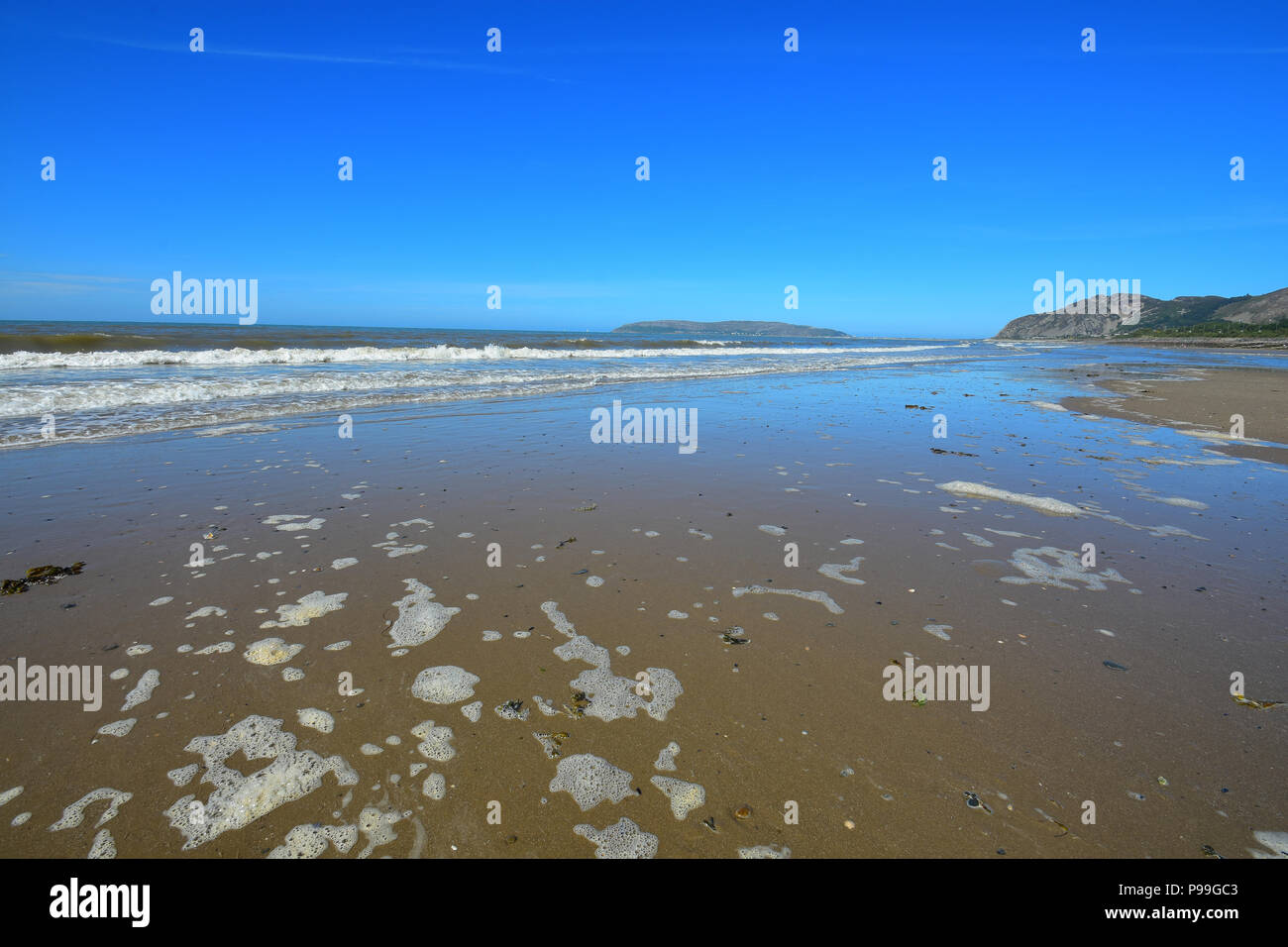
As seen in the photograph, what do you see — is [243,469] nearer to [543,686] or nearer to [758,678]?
[543,686]

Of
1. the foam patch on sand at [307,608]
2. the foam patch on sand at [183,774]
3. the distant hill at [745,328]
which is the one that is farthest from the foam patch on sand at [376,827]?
the distant hill at [745,328]

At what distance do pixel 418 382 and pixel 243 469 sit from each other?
1158 cm

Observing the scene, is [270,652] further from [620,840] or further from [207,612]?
[620,840]

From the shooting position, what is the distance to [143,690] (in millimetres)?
3242

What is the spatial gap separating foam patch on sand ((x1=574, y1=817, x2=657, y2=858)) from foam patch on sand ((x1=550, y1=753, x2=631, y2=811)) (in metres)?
0.12

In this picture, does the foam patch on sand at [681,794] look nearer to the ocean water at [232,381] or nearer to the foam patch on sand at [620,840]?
the foam patch on sand at [620,840]

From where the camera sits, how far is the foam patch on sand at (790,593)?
14.4 feet

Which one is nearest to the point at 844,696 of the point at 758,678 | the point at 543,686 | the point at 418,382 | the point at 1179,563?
the point at 758,678

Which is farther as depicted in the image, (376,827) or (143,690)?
(143,690)

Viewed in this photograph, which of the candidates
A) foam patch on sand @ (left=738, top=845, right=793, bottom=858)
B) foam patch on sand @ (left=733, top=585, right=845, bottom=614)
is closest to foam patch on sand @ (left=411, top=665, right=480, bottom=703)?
foam patch on sand @ (left=738, top=845, right=793, bottom=858)

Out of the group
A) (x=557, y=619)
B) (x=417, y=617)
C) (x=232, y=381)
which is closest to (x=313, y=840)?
(x=417, y=617)

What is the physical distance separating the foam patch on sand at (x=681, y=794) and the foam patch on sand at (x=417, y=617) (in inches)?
77.9

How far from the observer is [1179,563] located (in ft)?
16.3

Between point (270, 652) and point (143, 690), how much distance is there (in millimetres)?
627
